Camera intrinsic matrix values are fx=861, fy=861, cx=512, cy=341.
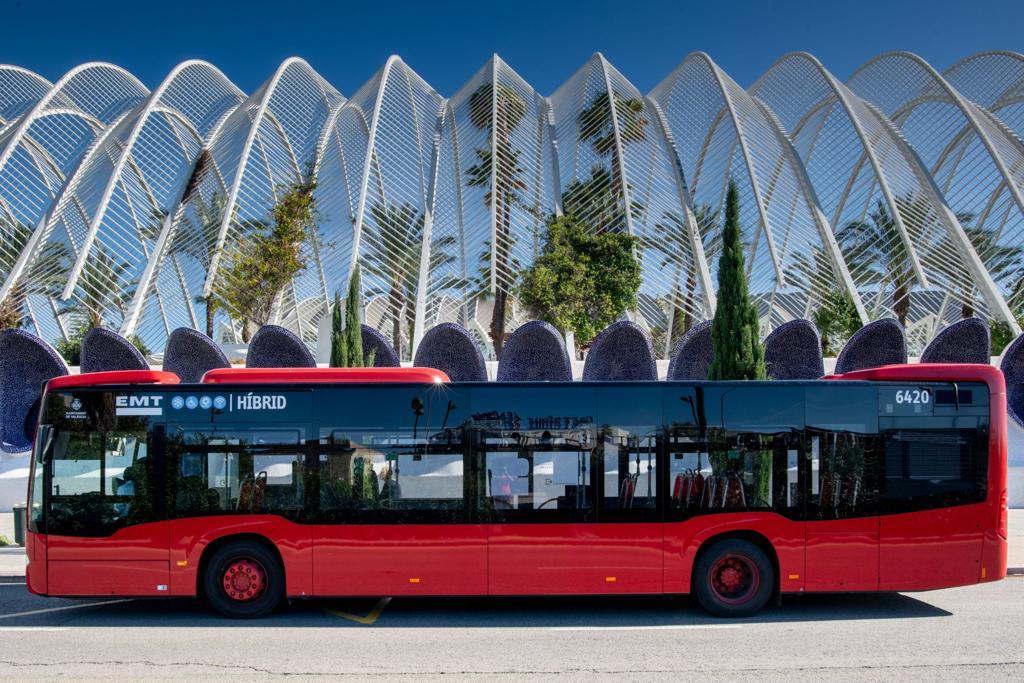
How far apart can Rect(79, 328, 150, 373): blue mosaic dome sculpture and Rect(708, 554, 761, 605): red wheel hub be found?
18.2 metres

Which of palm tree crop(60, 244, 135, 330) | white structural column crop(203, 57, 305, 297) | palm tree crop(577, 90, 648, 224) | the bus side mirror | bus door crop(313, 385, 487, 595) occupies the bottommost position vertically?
bus door crop(313, 385, 487, 595)

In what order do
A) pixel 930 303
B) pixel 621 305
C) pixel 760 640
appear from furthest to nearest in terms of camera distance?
pixel 930 303
pixel 621 305
pixel 760 640

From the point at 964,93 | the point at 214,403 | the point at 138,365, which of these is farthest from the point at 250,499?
the point at 964,93

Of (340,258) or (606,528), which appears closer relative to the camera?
(606,528)

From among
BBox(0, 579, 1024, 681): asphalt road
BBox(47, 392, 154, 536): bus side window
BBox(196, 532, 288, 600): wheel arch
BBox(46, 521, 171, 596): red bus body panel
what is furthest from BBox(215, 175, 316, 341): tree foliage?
BBox(196, 532, 288, 600): wheel arch

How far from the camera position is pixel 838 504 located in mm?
9250

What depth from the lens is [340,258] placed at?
103 feet

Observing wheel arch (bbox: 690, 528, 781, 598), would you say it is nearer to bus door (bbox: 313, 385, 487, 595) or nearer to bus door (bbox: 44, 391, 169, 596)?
bus door (bbox: 313, 385, 487, 595)

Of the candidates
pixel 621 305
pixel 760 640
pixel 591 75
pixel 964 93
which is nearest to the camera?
pixel 760 640

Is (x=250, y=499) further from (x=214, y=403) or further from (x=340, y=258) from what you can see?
(x=340, y=258)

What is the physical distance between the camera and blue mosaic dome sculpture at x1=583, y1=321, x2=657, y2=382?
77.7 feet

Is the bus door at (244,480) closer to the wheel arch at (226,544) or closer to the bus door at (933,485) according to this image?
the wheel arch at (226,544)

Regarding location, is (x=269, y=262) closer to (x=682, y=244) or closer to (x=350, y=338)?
(x=350, y=338)

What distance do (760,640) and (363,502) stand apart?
13.8 ft
